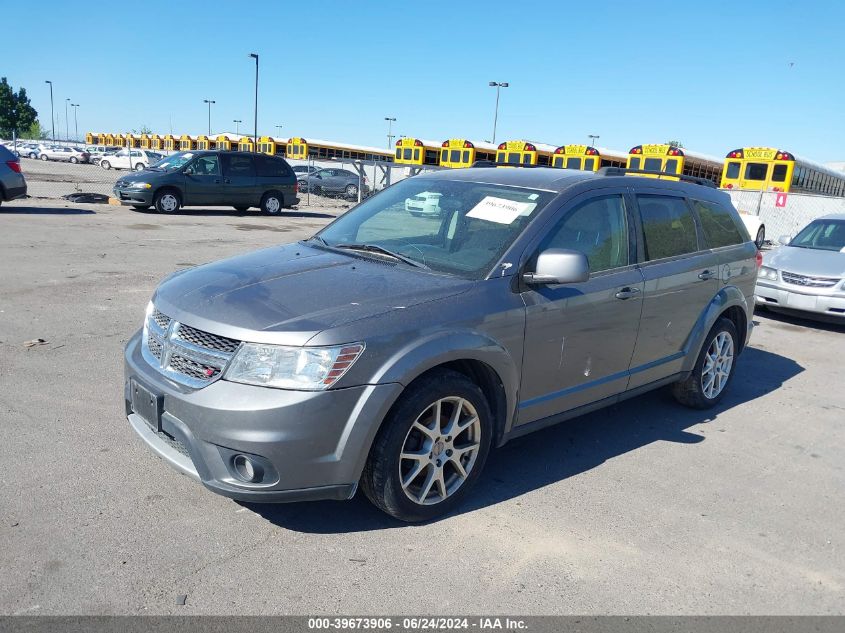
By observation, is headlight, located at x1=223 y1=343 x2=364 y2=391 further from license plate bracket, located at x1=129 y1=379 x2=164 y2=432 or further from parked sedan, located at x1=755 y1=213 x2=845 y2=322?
parked sedan, located at x1=755 y1=213 x2=845 y2=322

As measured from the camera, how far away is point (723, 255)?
5457mm

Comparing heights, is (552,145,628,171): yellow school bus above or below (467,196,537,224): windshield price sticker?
above

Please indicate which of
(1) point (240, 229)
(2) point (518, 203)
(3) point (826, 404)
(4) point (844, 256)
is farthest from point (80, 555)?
(1) point (240, 229)

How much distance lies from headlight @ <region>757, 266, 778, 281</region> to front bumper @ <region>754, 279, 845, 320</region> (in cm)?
7

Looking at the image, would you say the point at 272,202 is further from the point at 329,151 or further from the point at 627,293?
the point at 329,151

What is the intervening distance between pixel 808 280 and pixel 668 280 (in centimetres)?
562

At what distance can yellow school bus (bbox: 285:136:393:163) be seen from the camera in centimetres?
4253

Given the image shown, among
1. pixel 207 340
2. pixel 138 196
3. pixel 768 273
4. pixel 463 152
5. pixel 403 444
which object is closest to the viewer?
pixel 207 340

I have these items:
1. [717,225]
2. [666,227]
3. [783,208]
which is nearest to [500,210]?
[666,227]

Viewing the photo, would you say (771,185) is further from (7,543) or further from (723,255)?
(7,543)

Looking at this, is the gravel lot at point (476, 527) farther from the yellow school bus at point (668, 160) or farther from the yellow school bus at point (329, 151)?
the yellow school bus at point (329, 151)

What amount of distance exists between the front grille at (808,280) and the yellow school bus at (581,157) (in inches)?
690

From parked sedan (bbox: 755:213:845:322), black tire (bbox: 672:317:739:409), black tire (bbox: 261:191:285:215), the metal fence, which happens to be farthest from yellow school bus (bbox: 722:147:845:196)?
black tire (bbox: 672:317:739:409)

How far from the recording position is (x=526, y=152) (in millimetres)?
29328
